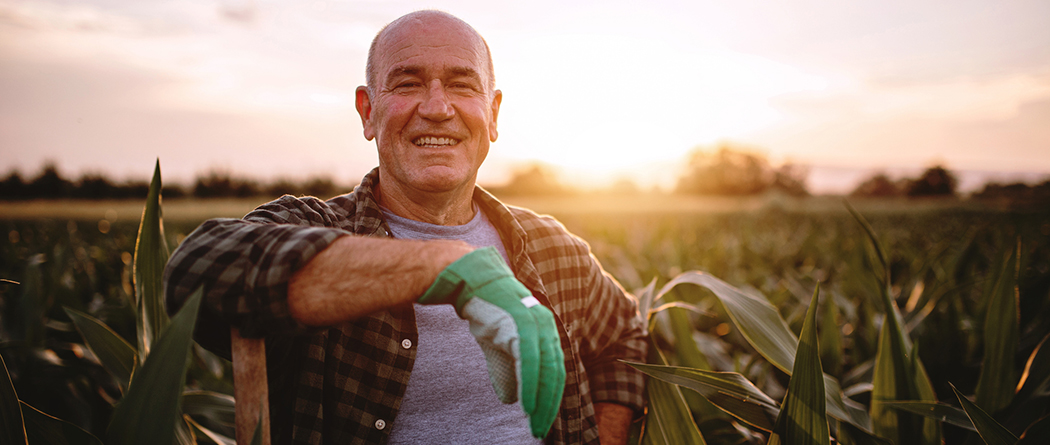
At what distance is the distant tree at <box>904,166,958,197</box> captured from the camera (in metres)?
17.4

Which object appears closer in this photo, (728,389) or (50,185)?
(728,389)

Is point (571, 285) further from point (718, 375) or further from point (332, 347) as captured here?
point (332, 347)

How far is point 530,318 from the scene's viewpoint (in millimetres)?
713

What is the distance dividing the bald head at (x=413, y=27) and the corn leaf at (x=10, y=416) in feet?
3.68

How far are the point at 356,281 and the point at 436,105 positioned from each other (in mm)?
782

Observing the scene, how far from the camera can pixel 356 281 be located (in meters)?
0.77

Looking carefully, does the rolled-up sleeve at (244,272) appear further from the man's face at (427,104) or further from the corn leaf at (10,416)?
the man's face at (427,104)

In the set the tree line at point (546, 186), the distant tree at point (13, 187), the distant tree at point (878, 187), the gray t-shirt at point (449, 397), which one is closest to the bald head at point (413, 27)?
the gray t-shirt at point (449, 397)

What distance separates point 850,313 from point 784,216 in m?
9.76

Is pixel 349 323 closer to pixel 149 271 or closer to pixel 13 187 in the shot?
pixel 149 271

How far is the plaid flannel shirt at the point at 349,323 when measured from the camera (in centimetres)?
79

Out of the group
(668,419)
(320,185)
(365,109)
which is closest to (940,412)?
(668,419)

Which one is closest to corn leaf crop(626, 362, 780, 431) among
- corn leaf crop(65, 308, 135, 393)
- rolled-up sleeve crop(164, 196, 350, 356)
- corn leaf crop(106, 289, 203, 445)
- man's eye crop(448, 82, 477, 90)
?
rolled-up sleeve crop(164, 196, 350, 356)

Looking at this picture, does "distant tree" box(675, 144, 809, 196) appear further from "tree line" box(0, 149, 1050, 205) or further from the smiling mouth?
the smiling mouth
